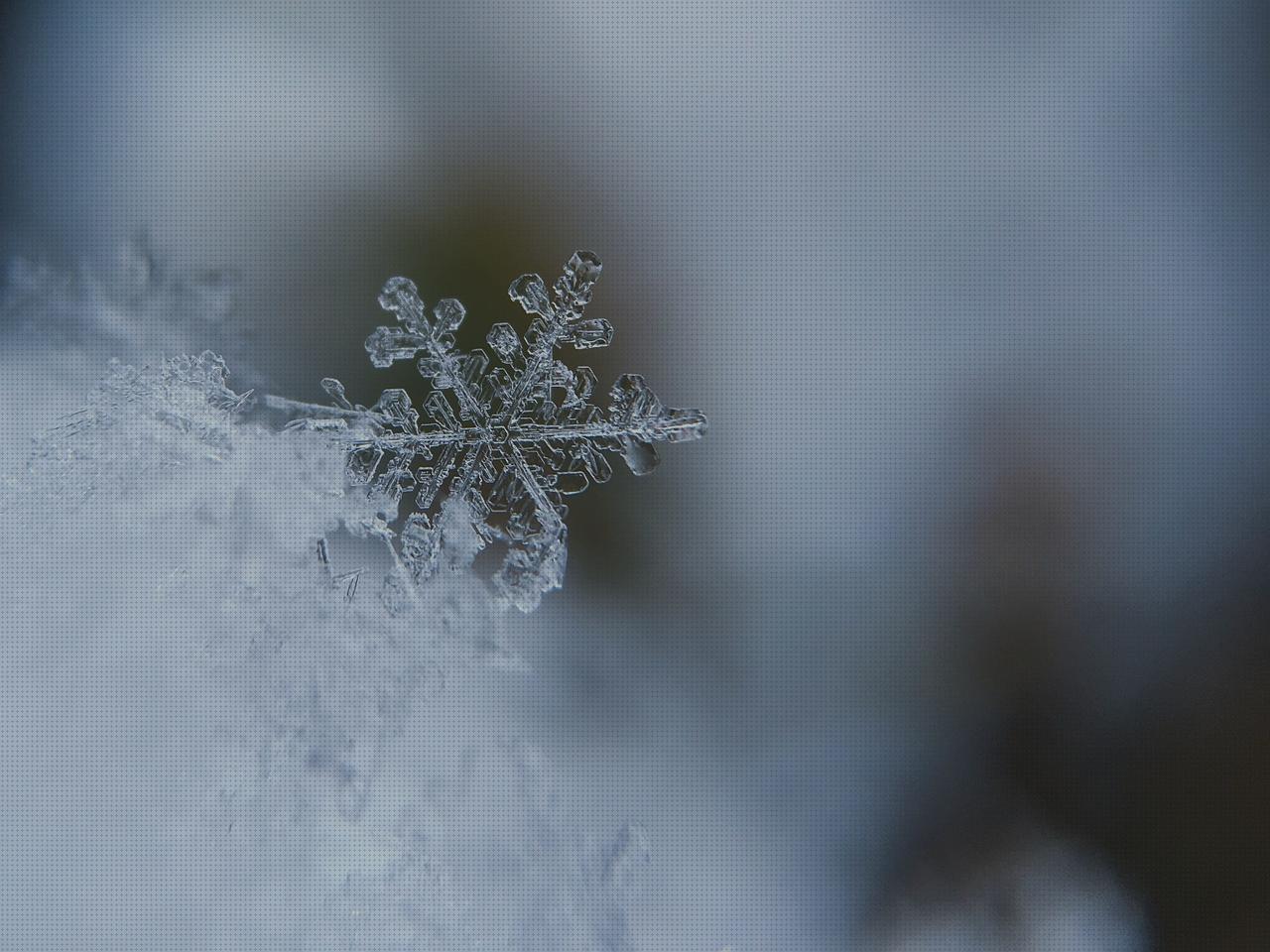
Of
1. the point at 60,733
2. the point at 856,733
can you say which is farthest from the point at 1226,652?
the point at 60,733

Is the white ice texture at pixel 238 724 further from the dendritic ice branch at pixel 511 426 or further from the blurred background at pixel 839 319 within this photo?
the blurred background at pixel 839 319

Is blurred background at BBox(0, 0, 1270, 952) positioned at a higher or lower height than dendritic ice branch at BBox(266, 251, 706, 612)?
higher

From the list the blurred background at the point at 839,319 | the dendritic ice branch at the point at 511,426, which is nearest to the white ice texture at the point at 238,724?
the dendritic ice branch at the point at 511,426

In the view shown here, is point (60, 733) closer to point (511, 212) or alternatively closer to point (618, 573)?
point (618, 573)

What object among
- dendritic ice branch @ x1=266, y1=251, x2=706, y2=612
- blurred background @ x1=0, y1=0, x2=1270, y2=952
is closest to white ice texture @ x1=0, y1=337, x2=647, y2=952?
dendritic ice branch @ x1=266, y1=251, x2=706, y2=612

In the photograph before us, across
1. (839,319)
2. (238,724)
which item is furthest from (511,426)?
(839,319)

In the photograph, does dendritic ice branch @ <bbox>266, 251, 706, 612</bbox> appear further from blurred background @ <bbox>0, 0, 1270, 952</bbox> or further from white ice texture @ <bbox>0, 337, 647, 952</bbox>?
blurred background @ <bbox>0, 0, 1270, 952</bbox>
